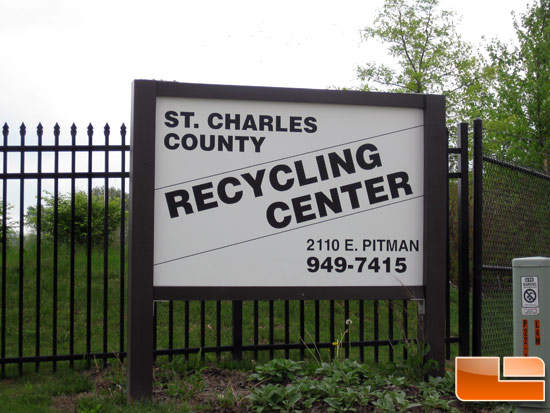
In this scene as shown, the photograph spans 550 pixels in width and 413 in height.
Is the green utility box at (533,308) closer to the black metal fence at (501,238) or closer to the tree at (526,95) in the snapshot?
the black metal fence at (501,238)

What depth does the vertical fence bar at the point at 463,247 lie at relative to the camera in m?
5.77

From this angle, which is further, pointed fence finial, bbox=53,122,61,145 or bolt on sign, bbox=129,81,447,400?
pointed fence finial, bbox=53,122,61,145

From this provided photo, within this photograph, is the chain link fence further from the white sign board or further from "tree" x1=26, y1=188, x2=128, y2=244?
"tree" x1=26, y1=188, x2=128, y2=244

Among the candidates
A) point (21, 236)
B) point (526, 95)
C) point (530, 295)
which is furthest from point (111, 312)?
point (526, 95)

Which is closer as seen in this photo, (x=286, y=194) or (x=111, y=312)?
(x=286, y=194)

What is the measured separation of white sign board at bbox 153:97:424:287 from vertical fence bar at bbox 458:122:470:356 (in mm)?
721

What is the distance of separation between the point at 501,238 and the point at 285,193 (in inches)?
102

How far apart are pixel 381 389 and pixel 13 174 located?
3.71m

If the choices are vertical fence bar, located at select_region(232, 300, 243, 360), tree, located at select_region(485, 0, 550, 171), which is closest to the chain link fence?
vertical fence bar, located at select_region(232, 300, 243, 360)

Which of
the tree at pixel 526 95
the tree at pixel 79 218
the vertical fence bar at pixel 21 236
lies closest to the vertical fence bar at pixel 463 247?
the vertical fence bar at pixel 21 236

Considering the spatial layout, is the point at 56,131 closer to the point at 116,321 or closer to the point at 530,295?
the point at 116,321

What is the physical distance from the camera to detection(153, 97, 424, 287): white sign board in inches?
190

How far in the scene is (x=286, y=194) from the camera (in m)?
5.00

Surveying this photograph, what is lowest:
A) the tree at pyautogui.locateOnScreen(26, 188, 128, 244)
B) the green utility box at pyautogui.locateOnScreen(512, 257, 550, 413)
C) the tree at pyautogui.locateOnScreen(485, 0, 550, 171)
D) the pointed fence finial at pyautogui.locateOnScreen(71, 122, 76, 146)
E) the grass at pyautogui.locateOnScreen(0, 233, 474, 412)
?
the grass at pyautogui.locateOnScreen(0, 233, 474, 412)
